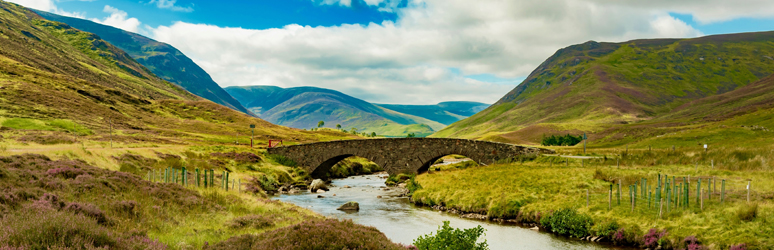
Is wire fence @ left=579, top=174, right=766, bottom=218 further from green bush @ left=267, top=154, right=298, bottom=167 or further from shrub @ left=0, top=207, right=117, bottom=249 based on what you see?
green bush @ left=267, top=154, right=298, bottom=167

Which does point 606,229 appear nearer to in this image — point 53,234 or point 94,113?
point 53,234

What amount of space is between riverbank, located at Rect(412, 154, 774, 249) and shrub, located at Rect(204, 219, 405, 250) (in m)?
16.4

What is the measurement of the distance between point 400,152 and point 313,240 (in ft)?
161

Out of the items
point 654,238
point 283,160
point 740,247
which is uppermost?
point 740,247

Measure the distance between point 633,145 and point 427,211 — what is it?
6359 cm

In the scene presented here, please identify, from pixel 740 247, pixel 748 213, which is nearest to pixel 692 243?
pixel 740 247

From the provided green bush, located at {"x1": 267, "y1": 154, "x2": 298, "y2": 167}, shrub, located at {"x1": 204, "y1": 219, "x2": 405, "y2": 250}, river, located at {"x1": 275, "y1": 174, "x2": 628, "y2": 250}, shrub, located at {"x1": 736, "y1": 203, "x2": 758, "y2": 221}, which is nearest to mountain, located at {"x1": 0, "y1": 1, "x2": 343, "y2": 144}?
green bush, located at {"x1": 267, "y1": 154, "x2": 298, "y2": 167}

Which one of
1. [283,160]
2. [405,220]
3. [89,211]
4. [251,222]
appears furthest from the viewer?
[283,160]

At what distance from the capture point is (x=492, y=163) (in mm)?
53062

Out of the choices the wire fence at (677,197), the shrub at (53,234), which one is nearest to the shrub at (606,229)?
the wire fence at (677,197)

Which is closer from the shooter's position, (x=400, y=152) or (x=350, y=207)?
(x=350, y=207)

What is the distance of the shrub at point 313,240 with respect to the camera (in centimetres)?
1168

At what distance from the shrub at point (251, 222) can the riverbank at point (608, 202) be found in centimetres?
1780

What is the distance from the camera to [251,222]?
718 inches
